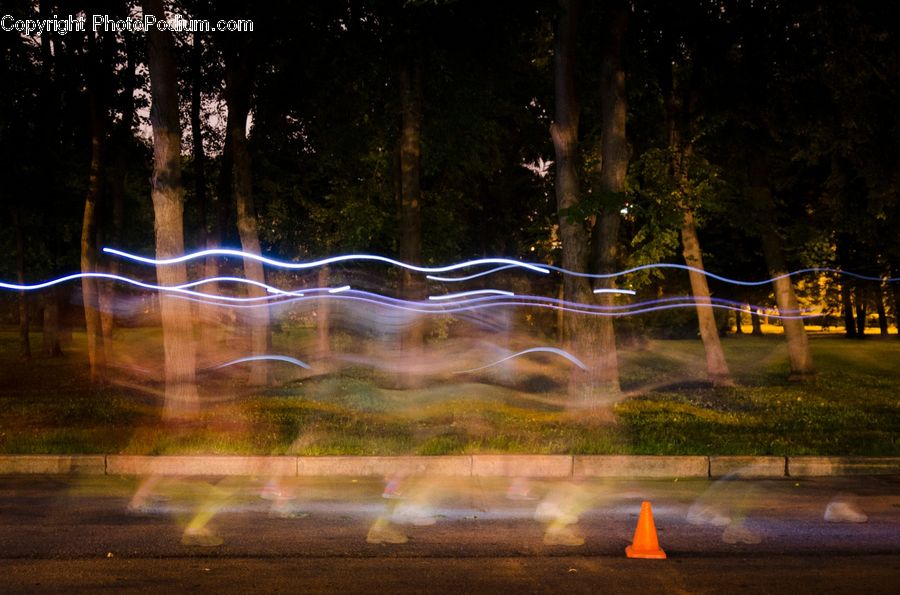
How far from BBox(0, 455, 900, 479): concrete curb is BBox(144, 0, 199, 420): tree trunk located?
2931mm

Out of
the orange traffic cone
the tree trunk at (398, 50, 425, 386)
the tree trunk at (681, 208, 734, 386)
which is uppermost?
the tree trunk at (398, 50, 425, 386)

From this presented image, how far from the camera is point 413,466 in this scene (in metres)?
11.0

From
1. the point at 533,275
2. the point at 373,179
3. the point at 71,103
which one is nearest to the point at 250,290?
the point at 373,179

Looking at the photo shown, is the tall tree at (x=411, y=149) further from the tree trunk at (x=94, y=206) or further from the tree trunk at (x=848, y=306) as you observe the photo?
the tree trunk at (x=848, y=306)

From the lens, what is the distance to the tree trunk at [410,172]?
19.9m

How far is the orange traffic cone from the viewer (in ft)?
23.6

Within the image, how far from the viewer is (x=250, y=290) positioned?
830 inches

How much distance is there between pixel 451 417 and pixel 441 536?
7.57 metres

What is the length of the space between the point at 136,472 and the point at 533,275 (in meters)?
27.9

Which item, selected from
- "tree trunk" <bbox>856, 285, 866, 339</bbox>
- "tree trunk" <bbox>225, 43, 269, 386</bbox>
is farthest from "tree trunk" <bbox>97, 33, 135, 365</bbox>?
"tree trunk" <bbox>856, 285, 866, 339</bbox>

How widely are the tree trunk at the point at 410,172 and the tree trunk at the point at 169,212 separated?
7047mm

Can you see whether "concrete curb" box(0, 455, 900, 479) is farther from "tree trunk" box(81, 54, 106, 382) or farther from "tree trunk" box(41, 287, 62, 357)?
"tree trunk" box(41, 287, 62, 357)

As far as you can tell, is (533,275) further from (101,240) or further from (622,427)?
(622,427)

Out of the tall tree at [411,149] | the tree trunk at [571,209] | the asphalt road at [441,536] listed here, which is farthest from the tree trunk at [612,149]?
the tall tree at [411,149]
